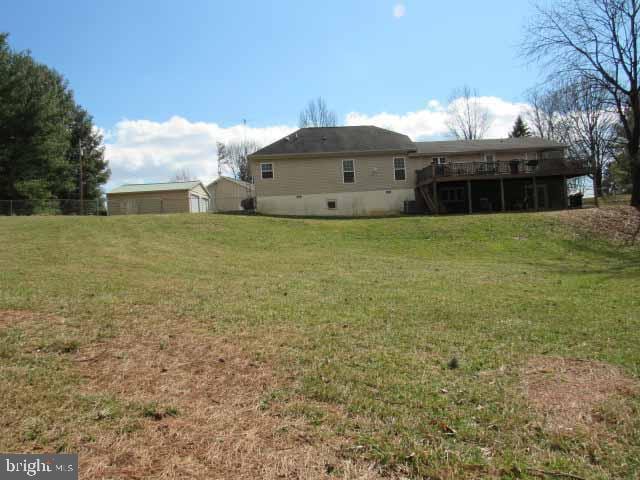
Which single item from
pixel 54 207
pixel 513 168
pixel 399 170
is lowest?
pixel 54 207

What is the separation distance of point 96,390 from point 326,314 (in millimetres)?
3602

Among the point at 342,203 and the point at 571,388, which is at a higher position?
the point at 342,203

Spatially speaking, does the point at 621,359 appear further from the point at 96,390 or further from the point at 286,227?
the point at 286,227

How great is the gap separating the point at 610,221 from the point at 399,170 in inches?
508

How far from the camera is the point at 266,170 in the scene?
28938 mm

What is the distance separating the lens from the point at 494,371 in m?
4.40

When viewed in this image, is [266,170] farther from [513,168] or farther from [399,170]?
[513,168]

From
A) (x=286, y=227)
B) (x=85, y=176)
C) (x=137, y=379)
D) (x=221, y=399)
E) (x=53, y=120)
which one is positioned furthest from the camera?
(x=85, y=176)

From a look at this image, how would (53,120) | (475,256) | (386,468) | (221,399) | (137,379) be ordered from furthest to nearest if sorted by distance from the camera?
1. (53,120)
2. (475,256)
3. (137,379)
4. (221,399)
5. (386,468)

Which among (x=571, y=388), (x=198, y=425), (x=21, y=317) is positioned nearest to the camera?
(x=198, y=425)

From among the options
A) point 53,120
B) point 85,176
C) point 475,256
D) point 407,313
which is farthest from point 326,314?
point 85,176

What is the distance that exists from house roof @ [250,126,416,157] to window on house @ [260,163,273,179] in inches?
31.2

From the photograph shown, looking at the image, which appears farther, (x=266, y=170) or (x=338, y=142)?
(x=338, y=142)

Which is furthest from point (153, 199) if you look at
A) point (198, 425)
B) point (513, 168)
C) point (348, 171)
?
point (198, 425)
